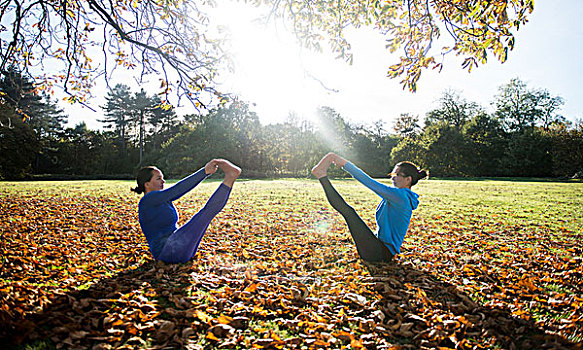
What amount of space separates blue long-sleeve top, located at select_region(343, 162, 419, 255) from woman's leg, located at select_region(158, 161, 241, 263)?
4.99ft

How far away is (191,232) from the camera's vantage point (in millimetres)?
3676

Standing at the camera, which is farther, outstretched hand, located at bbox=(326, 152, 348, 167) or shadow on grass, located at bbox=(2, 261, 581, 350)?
outstretched hand, located at bbox=(326, 152, 348, 167)

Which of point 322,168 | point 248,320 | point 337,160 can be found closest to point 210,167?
point 322,168

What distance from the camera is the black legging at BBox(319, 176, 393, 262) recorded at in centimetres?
395

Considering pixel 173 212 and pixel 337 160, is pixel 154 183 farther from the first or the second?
pixel 337 160

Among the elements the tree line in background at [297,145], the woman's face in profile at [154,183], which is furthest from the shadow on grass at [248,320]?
the tree line in background at [297,145]

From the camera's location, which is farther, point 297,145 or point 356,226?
point 297,145

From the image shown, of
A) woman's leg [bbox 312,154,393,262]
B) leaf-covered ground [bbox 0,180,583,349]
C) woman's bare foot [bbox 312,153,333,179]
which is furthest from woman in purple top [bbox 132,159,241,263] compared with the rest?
woman's leg [bbox 312,154,393,262]

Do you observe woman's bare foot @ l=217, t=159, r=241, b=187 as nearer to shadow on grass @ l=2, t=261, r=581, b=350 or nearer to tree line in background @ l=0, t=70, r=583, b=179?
shadow on grass @ l=2, t=261, r=581, b=350

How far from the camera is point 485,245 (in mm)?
5891

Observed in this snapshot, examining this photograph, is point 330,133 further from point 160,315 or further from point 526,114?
point 160,315

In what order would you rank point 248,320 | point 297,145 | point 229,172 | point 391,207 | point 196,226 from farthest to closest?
1. point 297,145
2. point 391,207
3. point 229,172
4. point 196,226
5. point 248,320

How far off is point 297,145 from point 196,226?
139 ft

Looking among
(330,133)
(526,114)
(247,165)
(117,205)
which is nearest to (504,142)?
(526,114)
